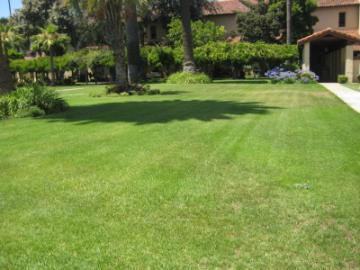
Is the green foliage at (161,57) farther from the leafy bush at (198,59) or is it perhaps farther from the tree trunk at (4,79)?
the tree trunk at (4,79)

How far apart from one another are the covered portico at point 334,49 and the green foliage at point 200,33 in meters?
9.73

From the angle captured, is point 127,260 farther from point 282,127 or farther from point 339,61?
point 339,61

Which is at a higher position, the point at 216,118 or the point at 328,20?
the point at 328,20

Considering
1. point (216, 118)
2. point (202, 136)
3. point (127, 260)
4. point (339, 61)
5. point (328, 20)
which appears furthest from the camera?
point (328, 20)

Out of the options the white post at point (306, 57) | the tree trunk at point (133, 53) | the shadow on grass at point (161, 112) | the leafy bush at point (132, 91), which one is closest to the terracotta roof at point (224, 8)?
the tree trunk at point (133, 53)

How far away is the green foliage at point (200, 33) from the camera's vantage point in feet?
157

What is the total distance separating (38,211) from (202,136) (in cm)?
498

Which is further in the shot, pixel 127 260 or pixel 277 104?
pixel 277 104

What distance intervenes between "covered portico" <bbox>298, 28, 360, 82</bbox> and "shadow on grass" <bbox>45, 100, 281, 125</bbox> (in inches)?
750

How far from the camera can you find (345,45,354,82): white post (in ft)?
110

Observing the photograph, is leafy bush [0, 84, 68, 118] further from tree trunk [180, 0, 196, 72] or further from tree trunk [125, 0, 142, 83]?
tree trunk [125, 0, 142, 83]

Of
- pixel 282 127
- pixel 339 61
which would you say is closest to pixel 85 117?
pixel 282 127

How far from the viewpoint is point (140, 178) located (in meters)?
7.12

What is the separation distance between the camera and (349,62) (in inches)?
1328
